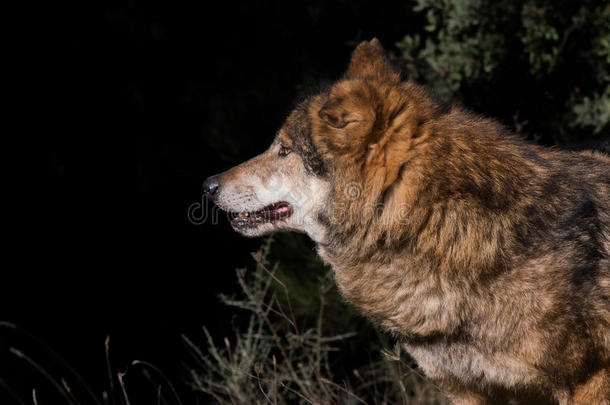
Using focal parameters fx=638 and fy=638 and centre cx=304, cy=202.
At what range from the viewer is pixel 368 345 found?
6.75 m

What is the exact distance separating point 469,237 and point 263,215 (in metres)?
1.25

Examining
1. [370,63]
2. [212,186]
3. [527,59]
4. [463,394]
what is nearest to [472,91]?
[527,59]

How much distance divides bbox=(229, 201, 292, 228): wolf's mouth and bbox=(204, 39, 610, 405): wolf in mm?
297

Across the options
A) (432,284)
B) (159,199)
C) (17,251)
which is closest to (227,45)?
(159,199)

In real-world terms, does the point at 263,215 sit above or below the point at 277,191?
below

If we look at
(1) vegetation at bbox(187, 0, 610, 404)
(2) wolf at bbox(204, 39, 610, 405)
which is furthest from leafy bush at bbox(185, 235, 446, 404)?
(2) wolf at bbox(204, 39, 610, 405)

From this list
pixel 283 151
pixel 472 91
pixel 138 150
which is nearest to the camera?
pixel 283 151

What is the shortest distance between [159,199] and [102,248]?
34.5 inches

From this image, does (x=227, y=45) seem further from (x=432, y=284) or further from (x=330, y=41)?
(x=432, y=284)

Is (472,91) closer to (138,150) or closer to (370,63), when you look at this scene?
(370,63)

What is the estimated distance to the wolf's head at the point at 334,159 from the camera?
3098 mm

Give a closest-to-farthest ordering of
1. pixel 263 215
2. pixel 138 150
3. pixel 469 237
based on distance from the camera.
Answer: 1. pixel 469 237
2. pixel 263 215
3. pixel 138 150

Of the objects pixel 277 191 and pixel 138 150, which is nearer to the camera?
pixel 277 191

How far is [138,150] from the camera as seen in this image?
7277mm
